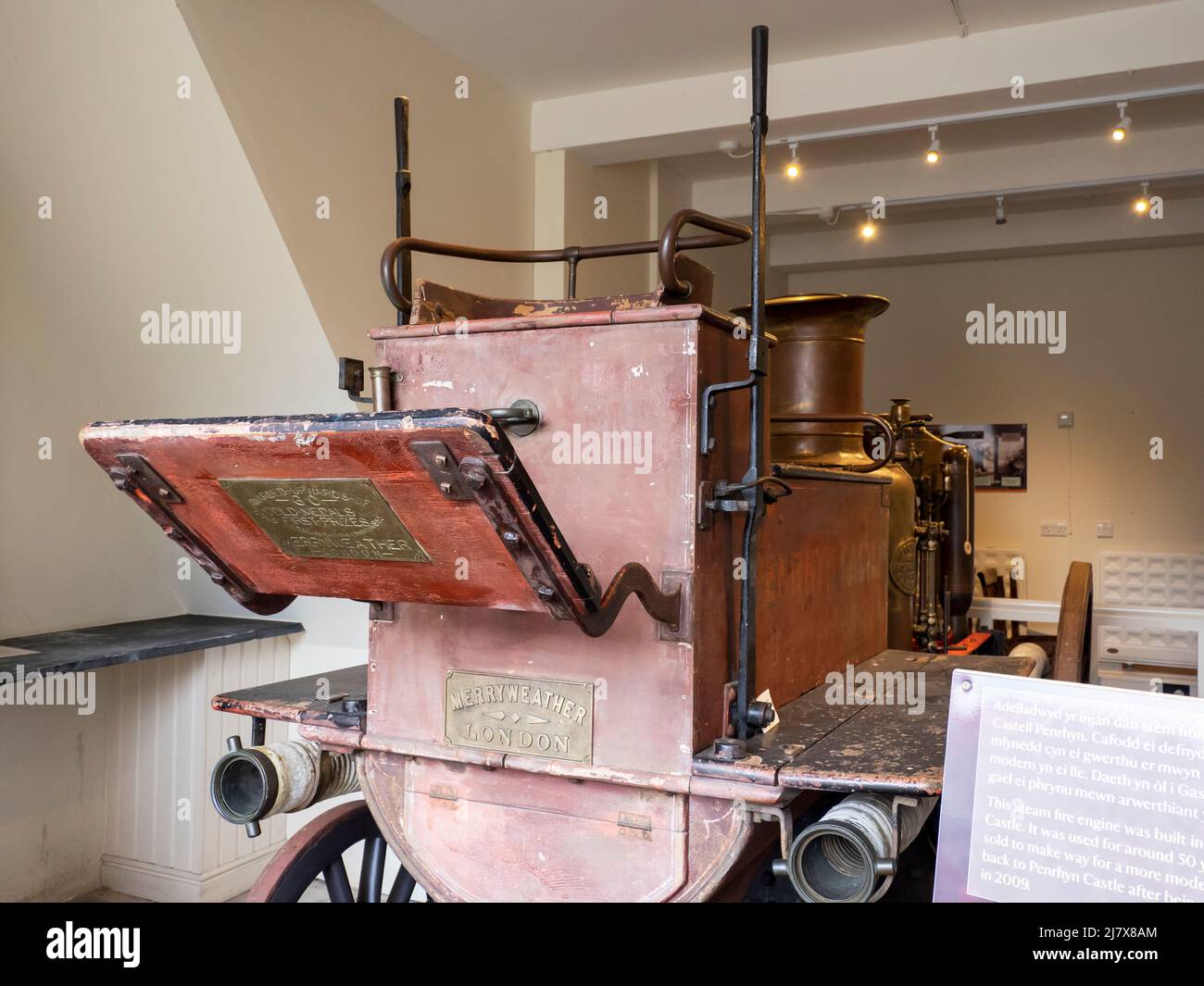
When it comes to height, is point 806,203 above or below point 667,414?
above

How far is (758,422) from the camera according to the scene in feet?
5.92

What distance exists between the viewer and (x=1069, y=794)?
1403 mm

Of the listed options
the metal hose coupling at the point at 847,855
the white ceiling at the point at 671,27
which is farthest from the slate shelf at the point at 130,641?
the metal hose coupling at the point at 847,855

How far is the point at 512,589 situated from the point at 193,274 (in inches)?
96.2

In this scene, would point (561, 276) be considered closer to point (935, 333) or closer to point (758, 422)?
point (758, 422)

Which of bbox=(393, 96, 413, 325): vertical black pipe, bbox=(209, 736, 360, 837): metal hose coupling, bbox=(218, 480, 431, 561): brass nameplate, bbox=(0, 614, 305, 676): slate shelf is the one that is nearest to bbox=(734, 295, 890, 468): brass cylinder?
bbox=(393, 96, 413, 325): vertical black pipe

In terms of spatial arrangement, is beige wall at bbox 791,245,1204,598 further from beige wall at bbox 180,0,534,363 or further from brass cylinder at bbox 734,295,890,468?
brass cylinder at bbox 734,295,890,468

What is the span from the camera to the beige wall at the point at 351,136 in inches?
132

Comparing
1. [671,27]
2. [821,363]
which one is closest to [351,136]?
[671,27]

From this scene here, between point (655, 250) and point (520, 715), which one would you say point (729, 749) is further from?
point (655, 250)

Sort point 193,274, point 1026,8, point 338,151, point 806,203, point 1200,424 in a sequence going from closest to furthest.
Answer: point 193,274
point 338,151
point 1026,8
point 806,203
point 1200,424

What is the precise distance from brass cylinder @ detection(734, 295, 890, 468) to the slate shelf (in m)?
2.18

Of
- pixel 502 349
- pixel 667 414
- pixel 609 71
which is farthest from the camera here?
pixel 609 71

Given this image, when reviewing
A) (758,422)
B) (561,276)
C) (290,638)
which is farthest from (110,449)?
(561,276)
